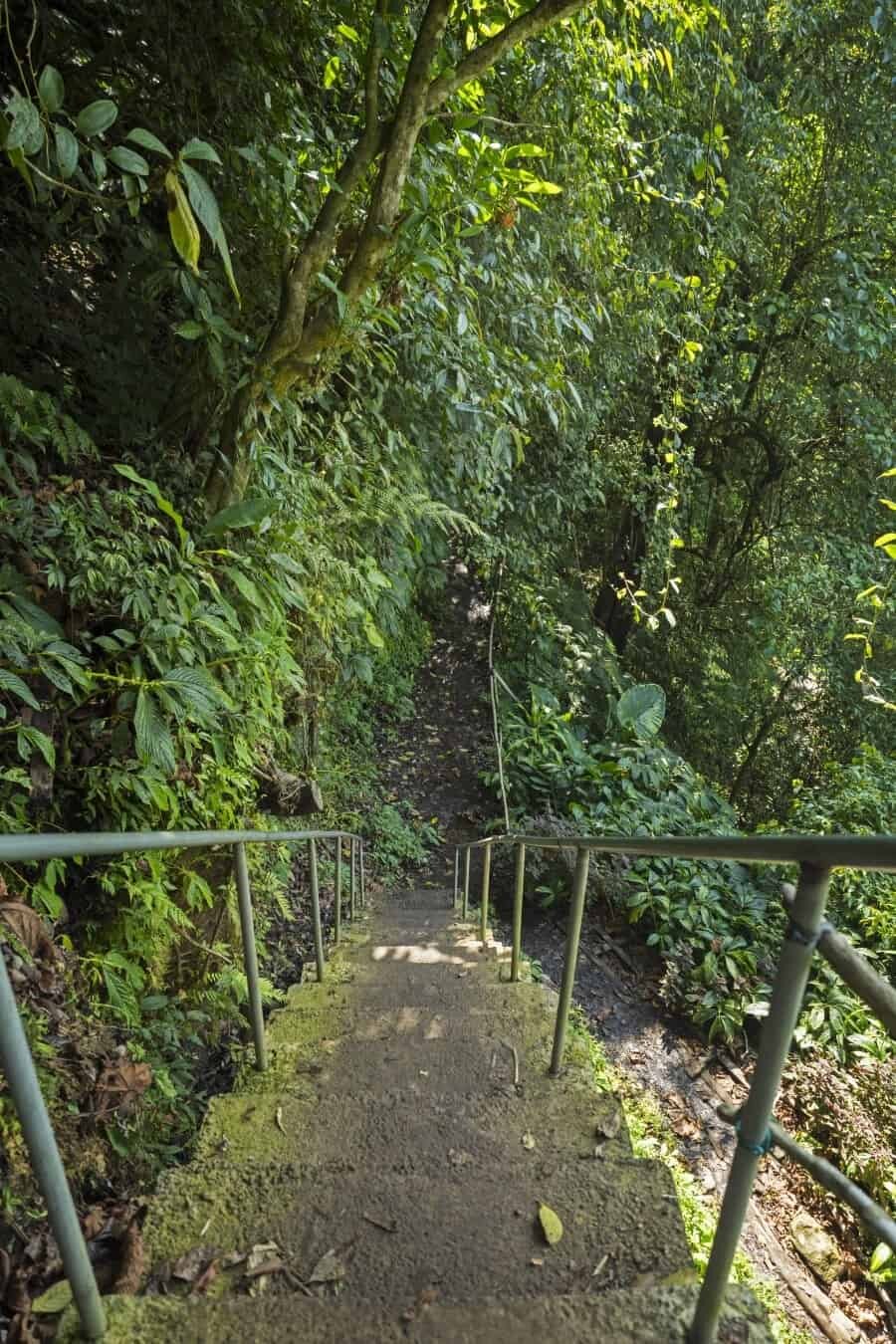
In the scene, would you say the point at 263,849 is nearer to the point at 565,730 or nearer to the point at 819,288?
the point at 565,730

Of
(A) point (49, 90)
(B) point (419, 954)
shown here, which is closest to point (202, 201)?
(A) point (49, 90)

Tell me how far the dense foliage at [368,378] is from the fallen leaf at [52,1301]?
3.55 feet

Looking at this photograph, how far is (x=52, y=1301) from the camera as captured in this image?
113 centimetres

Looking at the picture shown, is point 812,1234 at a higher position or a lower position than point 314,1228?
lower

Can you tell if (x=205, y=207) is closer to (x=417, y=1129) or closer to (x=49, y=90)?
(x=49, y=90)

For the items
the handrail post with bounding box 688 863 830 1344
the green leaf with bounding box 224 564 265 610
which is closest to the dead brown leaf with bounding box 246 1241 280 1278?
the handrail post with bounding box 688 863 830 1344

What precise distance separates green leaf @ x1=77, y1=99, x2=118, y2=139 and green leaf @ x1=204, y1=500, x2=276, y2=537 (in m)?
1.13

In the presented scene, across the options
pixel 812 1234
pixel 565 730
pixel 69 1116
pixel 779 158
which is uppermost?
pixel 779 158

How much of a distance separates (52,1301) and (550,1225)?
2.88ft

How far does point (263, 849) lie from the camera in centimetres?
394

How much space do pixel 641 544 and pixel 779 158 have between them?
13.5 ft

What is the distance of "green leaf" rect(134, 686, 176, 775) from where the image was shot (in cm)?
203

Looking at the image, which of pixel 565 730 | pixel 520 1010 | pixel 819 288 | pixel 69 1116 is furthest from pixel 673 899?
pixel 819 288

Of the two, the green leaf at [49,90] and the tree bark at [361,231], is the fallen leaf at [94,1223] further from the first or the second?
the green leaf at [49,90]
